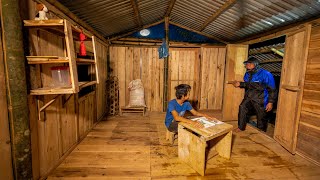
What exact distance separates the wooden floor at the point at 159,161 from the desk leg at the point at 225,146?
0.40ft

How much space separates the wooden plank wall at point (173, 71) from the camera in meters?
6.82

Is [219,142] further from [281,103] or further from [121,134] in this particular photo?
[121,134]

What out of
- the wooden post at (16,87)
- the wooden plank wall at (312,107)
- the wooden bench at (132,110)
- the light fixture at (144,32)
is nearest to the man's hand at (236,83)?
the wooden plank wall at (312,107)

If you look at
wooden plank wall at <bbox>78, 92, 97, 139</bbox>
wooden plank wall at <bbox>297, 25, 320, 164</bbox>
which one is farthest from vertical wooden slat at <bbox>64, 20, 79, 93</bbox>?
wooden plank wall at <bbox>297, 25, 320, 164</bbox>

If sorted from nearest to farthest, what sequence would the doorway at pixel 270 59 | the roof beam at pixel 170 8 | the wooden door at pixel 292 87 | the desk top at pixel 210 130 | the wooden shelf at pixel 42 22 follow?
the wooden shelf at pixel 42 22, the desk top at pixel 210 130, the wooden door at pixel 292 87, the roof beam at pixel 170 8, the doorway at pixel 270 59

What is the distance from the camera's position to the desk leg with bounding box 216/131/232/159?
3300 millimetres

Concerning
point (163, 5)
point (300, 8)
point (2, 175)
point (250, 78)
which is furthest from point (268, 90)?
point (2, 175)

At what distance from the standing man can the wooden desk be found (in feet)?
6.14

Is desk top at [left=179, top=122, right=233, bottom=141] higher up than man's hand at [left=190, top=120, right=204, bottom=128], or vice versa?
man's hand at [left=190, top=120, right=204, bottom=128]

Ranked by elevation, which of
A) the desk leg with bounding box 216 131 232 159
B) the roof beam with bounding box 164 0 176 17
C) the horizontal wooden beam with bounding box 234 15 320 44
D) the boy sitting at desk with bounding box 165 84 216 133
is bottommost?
the desk leg with bounding box 216 131 232 159

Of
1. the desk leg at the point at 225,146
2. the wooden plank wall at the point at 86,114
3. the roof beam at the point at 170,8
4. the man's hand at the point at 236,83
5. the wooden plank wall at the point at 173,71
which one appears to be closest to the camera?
the desk leg at the point at 225,146

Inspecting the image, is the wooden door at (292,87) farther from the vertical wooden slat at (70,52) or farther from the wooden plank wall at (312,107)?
the vertical wooden slat at (70,52)

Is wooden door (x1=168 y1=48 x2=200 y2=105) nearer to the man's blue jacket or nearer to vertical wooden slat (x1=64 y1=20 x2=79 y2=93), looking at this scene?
the man's blue jacket

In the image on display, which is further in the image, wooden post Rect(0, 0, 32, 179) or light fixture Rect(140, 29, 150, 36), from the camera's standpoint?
light fixture Rect(140, 29, 150, 36)
